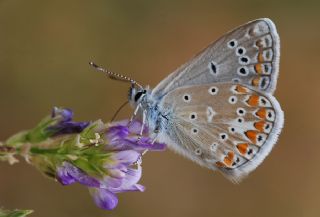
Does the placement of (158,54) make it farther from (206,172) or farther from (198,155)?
(198,155)

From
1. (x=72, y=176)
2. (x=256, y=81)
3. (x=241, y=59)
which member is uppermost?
(x=241, y=59)

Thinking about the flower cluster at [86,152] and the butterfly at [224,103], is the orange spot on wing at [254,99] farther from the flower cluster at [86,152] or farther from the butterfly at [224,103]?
the flower cluster at [86,152]

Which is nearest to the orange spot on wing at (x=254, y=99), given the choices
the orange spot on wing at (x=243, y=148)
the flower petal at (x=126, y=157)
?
the orange spot on wing at (x=243, y=148)

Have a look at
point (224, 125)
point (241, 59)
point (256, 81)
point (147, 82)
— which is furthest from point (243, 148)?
point (147, 82)

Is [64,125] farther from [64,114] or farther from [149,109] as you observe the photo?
[149,109]

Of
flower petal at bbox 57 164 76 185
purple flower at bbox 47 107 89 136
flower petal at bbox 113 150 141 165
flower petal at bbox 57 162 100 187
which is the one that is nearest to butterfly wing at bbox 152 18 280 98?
flower petal at bbox 113 150 141 165

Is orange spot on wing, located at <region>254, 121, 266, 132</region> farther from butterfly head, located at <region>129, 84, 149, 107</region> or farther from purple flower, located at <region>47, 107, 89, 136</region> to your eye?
purple flower, located at <region>47, 107, 89, 136</region>
